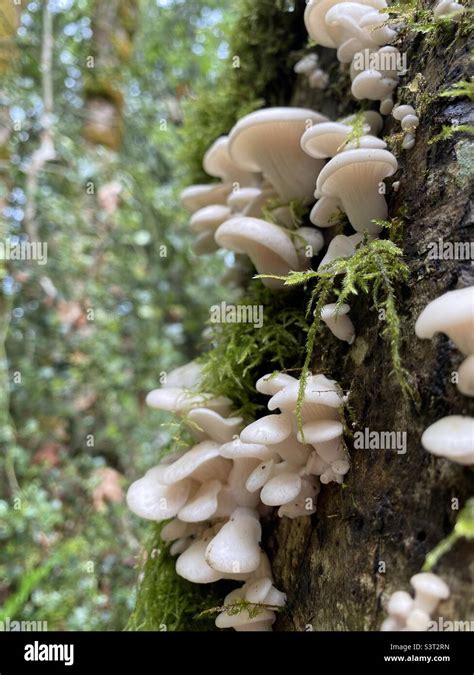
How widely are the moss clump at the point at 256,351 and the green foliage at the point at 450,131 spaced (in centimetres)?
61

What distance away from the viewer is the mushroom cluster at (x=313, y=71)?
1.92 metres

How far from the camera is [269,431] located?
121 cm

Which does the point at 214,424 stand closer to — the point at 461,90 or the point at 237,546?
the point at 237,546

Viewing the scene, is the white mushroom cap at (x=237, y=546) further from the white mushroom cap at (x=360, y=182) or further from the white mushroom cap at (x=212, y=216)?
the white mushroom cap at (x=212, y=216)

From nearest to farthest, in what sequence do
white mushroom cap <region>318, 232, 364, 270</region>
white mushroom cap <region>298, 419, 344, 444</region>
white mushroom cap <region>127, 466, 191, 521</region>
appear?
white mushroom cap <region>298, 419, 344, 444</region> → white mushroom cap <region>318, 232, 364, 270</region> → white mushroom cap <region>127, 466, 191, 521</region>

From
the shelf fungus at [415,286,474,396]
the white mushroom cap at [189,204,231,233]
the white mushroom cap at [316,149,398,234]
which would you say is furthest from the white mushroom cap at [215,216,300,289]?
the shelf fungus at [415,286,474,396]

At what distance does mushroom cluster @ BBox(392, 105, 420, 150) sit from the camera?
133 centimetres

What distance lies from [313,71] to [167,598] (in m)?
2.03

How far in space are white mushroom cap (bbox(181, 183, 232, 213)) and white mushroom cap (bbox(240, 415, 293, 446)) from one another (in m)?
1.21

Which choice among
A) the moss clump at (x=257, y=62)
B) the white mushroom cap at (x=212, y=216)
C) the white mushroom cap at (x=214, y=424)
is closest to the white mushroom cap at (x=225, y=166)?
the white mushroom cap at (x=212, y=216)

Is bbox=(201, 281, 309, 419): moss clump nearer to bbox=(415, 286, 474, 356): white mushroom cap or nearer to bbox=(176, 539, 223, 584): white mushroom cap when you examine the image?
bbox=(176, 539, 223, 584): white mushroom cap

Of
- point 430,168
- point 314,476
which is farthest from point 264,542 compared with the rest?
point 430,168

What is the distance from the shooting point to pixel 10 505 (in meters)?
3.75
